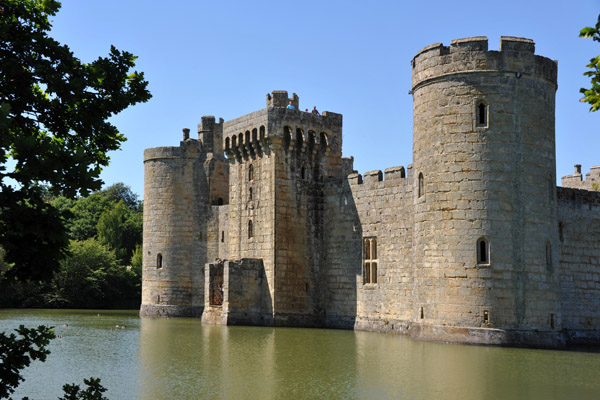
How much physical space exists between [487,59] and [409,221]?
692 centimetres

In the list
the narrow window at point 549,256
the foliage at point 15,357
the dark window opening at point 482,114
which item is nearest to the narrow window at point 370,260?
the narrow window at point 549,256

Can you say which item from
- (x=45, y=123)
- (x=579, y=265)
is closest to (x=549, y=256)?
(x=579, y=265)

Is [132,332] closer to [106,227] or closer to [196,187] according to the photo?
[196,187]

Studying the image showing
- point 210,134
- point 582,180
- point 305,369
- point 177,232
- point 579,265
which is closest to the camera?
point 305,369

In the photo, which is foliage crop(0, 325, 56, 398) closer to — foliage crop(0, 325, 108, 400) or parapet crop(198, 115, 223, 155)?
foliage crop(0, 325, 108, 400)

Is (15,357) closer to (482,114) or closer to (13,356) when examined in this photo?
(13,356)

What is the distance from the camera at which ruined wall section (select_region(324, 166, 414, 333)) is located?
2731cm

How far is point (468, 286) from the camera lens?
22.1 metres

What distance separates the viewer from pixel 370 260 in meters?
29.2

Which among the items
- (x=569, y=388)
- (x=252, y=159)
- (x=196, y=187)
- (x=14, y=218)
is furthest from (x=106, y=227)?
(x=14, y=218)

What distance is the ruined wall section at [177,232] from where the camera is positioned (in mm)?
38312

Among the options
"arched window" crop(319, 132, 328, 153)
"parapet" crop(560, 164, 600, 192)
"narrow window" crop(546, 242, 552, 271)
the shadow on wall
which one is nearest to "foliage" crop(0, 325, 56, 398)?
"narrow window" crop(546, 242, 552, 271)

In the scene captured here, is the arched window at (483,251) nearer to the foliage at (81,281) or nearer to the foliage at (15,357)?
the foliage at (15,357)

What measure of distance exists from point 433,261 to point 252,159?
12.1 m
